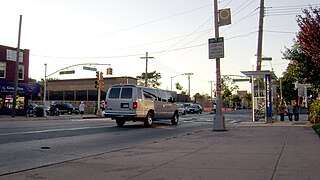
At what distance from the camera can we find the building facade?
40.1 meters

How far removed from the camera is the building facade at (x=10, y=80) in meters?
40.1

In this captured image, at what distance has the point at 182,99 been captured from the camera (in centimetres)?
9362

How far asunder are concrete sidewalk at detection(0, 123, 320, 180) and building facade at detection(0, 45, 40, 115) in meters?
32.7

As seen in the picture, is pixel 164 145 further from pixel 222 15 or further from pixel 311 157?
pixel 222 15

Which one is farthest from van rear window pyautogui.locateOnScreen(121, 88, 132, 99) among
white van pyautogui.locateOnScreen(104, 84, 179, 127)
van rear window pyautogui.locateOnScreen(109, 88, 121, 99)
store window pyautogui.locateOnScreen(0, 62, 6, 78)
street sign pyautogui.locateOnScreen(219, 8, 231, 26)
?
store window pyautogui.locateOnScreen(0, 62, 6, 78)

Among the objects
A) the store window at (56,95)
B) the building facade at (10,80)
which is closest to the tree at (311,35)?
the building facade at (10,80)

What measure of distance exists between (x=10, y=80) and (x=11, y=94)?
63.1 inches

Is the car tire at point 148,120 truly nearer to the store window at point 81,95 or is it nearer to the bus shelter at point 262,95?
the bus shelter at point 262,95

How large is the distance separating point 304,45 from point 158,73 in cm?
8214

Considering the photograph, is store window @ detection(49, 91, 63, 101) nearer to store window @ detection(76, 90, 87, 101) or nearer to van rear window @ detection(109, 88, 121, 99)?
store window @ detection(76, 90, 87, 101)

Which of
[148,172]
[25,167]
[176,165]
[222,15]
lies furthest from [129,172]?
[222,15]

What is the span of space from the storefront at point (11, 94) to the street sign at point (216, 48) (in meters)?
28.0

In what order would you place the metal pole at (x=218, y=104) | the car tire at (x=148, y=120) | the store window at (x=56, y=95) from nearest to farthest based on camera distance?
the metal pole at (x=218, y=104), the car tire at (x=148, y=120), the store window at (x=56, y=95)

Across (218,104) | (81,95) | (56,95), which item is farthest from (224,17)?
(56,95)
